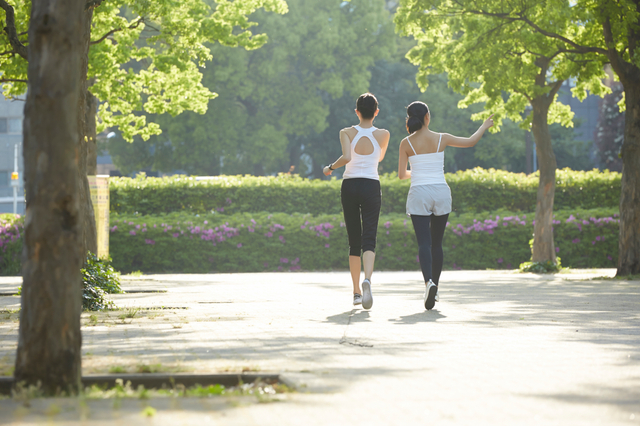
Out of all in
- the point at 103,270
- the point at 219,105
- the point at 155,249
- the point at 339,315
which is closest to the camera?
Result: the point at 339,315

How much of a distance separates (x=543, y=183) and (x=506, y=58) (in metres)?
3.44

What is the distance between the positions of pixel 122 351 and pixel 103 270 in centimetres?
513

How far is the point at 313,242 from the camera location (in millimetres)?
20500

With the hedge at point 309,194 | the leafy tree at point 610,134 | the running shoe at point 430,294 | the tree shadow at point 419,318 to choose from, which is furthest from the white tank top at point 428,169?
the leafy tree at point 610,134

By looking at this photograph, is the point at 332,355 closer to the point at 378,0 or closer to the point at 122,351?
the point at 122,351

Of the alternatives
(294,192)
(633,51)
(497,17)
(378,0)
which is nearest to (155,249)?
(294,192)

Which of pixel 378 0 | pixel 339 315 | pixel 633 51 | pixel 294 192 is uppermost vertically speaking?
pixel 378 0

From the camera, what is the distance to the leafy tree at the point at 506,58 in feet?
52.0

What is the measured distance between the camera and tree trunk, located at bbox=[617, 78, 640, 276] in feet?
46.1

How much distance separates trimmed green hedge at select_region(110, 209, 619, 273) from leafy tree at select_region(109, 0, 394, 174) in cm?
2583

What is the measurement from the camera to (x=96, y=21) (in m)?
15.3

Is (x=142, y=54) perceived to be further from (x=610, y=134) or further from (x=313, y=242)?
(x=610, y=134)

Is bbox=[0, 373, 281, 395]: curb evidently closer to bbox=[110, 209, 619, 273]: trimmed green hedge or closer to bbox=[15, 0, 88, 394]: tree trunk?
bbox=[15, 0, 88, 394]: tree trunk

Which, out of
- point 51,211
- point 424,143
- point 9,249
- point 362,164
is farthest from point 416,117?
point 9,249
